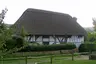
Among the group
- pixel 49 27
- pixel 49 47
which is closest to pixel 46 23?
pixel 49 27

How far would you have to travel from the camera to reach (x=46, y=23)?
Result: 37.8m

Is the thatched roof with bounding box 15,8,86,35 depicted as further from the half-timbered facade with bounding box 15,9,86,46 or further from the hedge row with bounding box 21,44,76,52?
the hedge row with bounding box 21,44,76,52

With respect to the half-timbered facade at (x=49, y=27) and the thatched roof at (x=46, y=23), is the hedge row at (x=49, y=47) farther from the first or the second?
the thatched roof at (x=46, y=23)

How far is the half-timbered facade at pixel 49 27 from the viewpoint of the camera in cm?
3553

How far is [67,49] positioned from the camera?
105ft

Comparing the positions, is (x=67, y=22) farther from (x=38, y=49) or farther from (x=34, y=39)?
(x=38, y=49)

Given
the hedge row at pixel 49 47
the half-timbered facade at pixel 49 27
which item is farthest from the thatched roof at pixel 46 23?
the hedge row at pixel 49 47

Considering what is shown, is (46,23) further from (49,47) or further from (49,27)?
(49,47)

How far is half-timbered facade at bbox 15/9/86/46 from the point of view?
117 feet

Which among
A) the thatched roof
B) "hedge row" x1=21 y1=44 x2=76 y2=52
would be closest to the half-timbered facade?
the thatched roof

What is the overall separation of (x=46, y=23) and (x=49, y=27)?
0.94 metres

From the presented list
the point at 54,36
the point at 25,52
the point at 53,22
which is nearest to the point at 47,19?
the point at 53,22

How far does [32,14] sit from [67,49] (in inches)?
383

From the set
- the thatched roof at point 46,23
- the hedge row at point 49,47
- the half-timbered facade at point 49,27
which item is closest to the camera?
the hedge row at point 49,47
